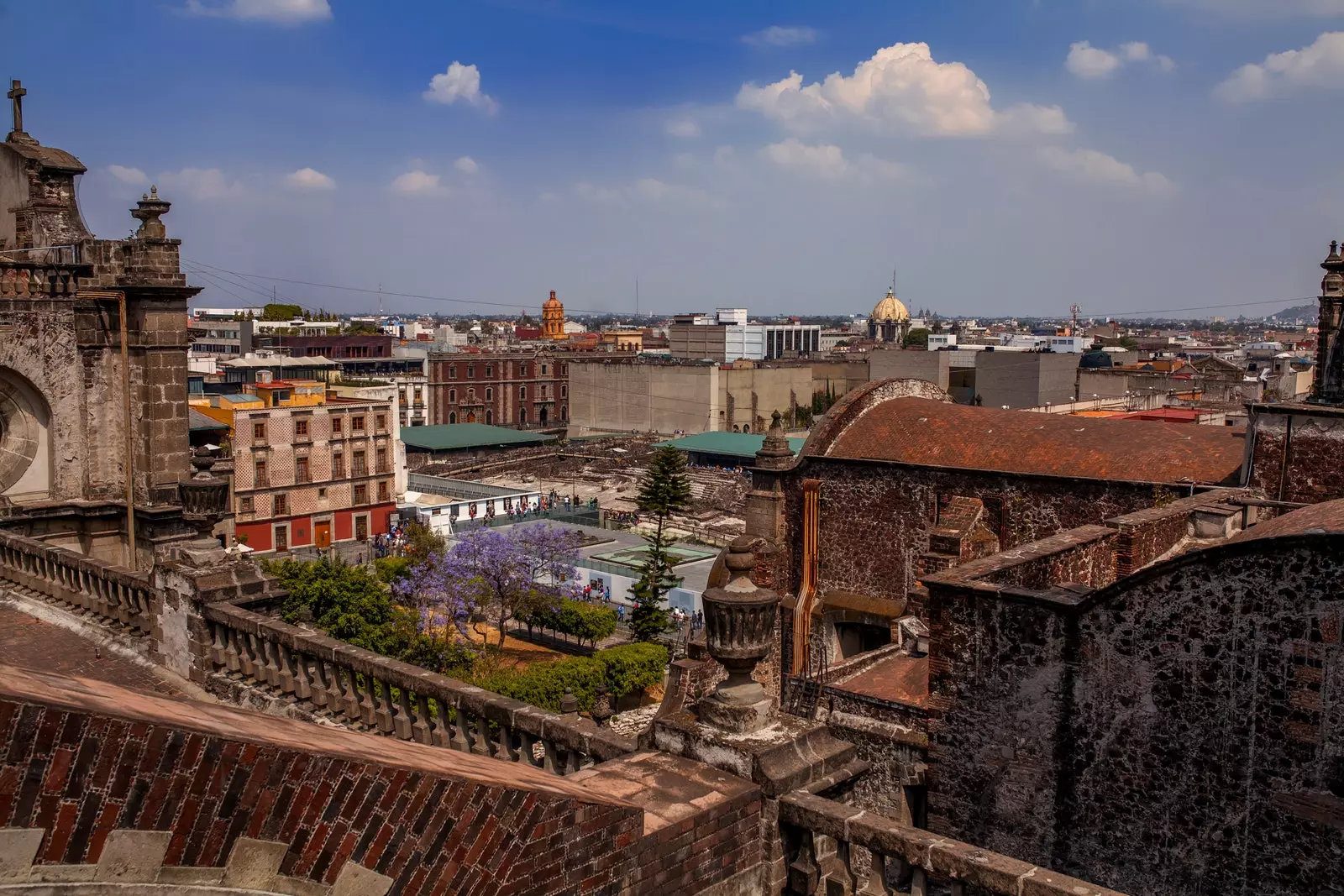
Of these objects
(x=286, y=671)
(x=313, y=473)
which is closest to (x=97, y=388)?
(x=286, y=671)

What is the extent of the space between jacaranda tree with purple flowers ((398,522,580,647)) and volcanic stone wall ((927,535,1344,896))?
85.9 feet

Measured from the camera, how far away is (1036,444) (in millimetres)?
18766

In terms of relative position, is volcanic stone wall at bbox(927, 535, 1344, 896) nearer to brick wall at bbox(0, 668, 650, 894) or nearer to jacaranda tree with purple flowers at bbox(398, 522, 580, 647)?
brick wall at bbox(0, 668, 650, 894)

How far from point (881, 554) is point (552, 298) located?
168326mm

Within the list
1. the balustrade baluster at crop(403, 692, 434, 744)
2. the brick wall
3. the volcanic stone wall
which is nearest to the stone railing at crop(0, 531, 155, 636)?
the balustrade baluster at crop(403, 692, 434, 744)

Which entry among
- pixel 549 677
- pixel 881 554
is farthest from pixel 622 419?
pixel 881 554

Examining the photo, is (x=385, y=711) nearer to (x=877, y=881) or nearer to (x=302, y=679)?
(x=302, y=679)

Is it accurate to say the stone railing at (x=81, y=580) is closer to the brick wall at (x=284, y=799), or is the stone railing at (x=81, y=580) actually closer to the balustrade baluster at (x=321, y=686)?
the balustrade baluster at (x=321, y=686)

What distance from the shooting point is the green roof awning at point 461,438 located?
79.9 metres

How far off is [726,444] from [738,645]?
233 ft

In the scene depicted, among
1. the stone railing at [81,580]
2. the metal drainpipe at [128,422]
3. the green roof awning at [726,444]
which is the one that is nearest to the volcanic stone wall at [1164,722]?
the stone railing at [81,580]

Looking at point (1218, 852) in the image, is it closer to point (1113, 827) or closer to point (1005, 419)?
point (1113, 827)

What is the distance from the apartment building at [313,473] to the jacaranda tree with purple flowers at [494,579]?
42.9 feet

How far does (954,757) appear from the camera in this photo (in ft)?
38.5
